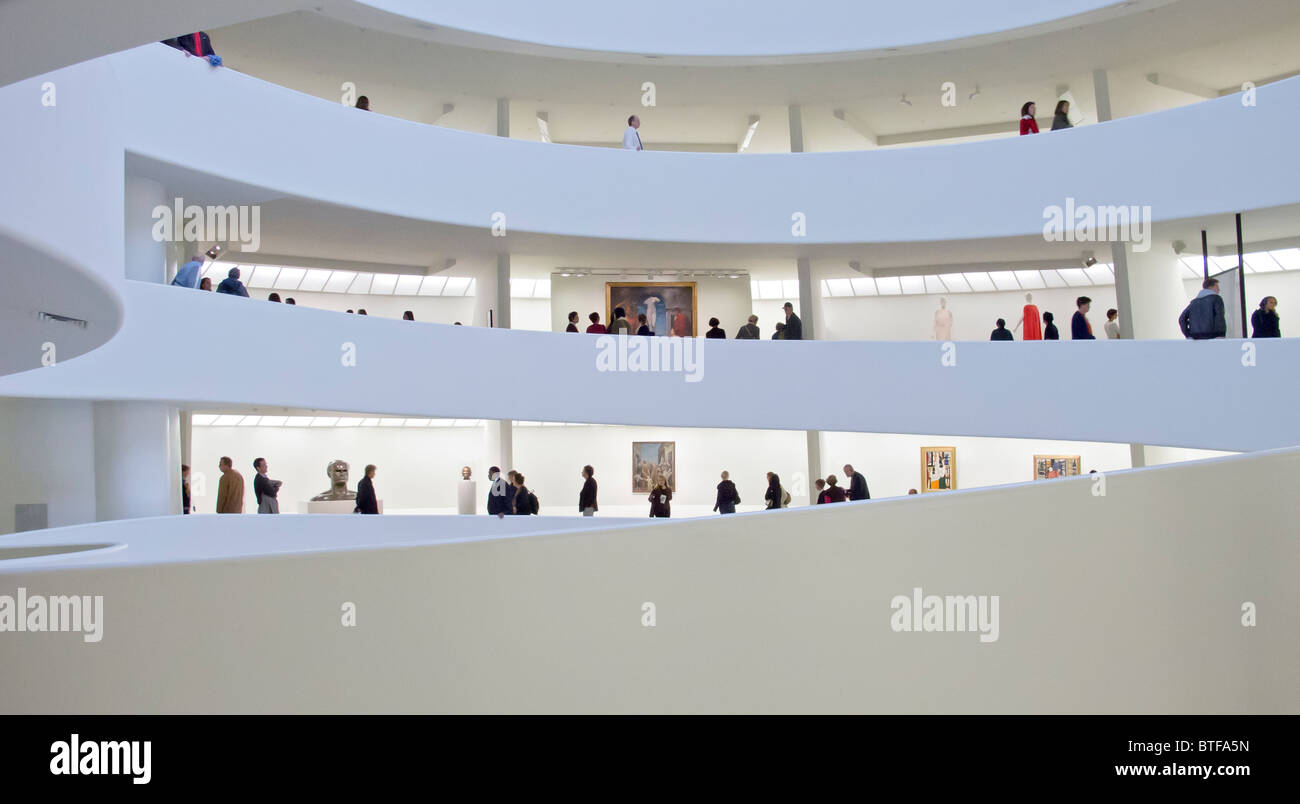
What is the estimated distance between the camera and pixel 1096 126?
16.6m

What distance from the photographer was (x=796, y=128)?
2120 cm

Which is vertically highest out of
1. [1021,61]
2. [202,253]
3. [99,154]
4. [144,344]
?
[1021,61]

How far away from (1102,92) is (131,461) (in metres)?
17.1

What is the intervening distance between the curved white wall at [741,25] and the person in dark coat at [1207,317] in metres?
6.07

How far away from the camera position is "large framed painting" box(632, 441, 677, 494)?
24.2 meters

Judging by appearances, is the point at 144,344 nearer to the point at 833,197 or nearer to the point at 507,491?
the point at 507,491

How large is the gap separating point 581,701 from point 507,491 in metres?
12.4

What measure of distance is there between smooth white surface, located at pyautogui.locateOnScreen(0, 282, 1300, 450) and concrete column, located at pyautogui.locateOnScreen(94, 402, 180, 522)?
0.69 metres

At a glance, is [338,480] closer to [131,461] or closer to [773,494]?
[131,461]

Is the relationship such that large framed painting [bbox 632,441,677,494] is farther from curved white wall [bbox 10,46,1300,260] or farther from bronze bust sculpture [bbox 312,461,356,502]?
curved white wall [bbox 10,46,1300,260]
